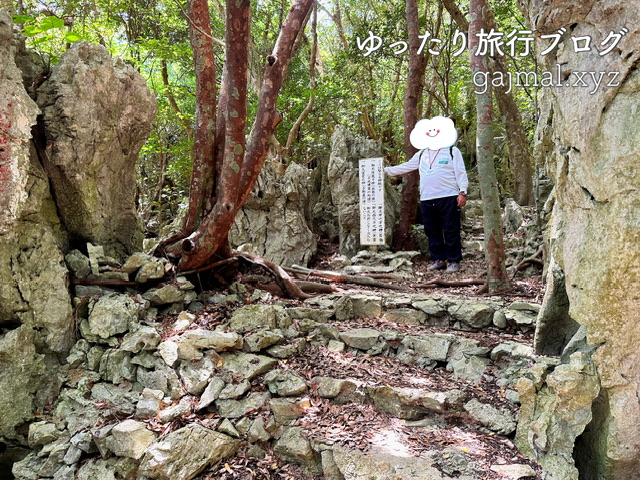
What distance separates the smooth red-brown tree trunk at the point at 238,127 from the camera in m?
4.52

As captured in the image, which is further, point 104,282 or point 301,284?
point 301,284

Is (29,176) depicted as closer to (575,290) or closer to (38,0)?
(575,290)

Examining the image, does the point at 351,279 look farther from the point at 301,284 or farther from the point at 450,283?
the point at 450,283

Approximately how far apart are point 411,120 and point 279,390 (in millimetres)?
6348

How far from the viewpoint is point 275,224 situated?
825 cm

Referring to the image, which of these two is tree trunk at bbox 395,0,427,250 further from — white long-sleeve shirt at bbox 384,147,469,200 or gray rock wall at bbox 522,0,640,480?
gray rock wall at bbox 522,0,640,480

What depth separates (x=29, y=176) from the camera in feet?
13.7

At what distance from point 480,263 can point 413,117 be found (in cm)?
314

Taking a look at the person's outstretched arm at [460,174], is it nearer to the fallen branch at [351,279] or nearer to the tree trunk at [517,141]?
the fallen branch at [351,279]

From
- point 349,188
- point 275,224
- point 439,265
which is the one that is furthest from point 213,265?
point 349,188

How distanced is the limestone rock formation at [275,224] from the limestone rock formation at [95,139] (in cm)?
297

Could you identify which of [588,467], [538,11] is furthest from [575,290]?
[538,11]

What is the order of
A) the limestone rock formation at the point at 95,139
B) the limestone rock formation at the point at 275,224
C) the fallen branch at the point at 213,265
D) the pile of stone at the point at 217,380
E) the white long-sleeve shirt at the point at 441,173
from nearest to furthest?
the pile of stone at the point at 217,380 → the limestone rock formation at the point at 95,139 → the fallen branch at the point at 213,265 → the white long-sleeve shirt at the point at 441,173 → the limestone rock formation at the point at 275,224

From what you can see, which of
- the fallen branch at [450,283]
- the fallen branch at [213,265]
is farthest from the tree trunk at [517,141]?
the fallen branch at [213,265]
